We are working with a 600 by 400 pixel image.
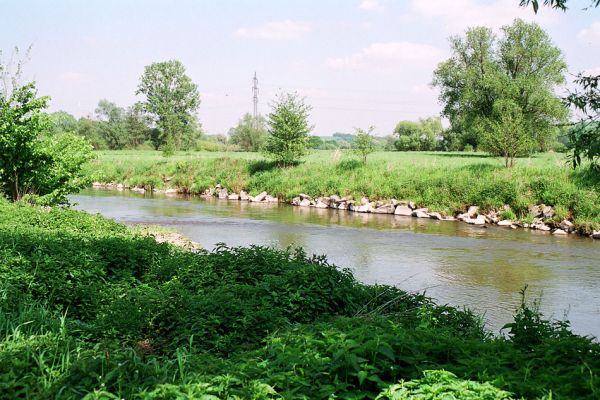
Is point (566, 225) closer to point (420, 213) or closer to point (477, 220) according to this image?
point (477, 220)

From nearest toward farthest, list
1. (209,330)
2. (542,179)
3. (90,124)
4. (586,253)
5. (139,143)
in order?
1. (209,330)
2. (586,253)
3. (542,179)
4. (139,143)
5. (90,124)

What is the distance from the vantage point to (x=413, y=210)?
92.1ft

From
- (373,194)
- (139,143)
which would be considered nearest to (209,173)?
(373,194)

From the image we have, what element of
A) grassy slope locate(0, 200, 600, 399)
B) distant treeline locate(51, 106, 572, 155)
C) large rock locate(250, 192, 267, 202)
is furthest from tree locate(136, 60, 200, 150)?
grassy slope locate(0, 200, 600, 399)

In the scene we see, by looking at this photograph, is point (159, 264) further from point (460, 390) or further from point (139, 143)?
point (139, 143)

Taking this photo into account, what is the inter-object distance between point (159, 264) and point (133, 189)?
35.1m

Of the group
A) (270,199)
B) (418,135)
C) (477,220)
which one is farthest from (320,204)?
(418,135)

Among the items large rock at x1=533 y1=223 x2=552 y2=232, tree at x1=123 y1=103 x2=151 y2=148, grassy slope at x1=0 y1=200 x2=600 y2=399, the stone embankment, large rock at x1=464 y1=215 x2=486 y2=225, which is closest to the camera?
grassy slope at x1=0 y1=200 x2=600 y2=399

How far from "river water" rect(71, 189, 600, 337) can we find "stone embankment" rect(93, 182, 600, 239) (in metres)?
1.02

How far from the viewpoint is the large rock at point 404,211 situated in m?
28.0

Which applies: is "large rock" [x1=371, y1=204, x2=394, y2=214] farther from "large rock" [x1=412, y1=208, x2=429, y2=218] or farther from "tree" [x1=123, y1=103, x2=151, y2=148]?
"tree" [x1=123, y1=103, x2=151, y2=148]

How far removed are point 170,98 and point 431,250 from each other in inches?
2897

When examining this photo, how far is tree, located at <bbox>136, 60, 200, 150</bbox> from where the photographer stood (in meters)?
84.4

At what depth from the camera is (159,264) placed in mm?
9234
